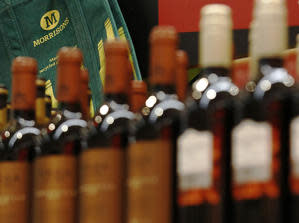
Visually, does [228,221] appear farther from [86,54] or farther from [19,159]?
[86,54]

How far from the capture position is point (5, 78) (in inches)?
96.5

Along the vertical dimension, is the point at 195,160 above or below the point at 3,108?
below

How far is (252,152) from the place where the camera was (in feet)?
2.86

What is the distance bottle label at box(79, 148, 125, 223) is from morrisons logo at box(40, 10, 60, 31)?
4.61ft

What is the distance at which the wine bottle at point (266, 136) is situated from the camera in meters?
0.85

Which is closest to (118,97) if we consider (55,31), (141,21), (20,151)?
(20,151)

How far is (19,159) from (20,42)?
4.51 ft

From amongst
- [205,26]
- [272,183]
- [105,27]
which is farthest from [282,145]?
[105,27]

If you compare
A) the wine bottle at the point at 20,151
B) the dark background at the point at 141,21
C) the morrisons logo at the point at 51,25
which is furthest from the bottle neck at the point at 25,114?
the dark background at the point at 141,21

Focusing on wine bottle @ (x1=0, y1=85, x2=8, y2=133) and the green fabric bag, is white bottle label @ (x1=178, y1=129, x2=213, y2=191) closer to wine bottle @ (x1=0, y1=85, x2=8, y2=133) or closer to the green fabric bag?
wine bottle @ (x1=0, y1=85, x2=8, y2=133)

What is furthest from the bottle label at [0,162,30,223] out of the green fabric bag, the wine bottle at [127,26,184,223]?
the green fabric bag

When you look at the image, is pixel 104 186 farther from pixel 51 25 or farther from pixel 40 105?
pixel 51 25

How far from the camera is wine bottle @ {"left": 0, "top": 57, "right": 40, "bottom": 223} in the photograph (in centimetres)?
111

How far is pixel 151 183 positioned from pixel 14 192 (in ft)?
0.87
